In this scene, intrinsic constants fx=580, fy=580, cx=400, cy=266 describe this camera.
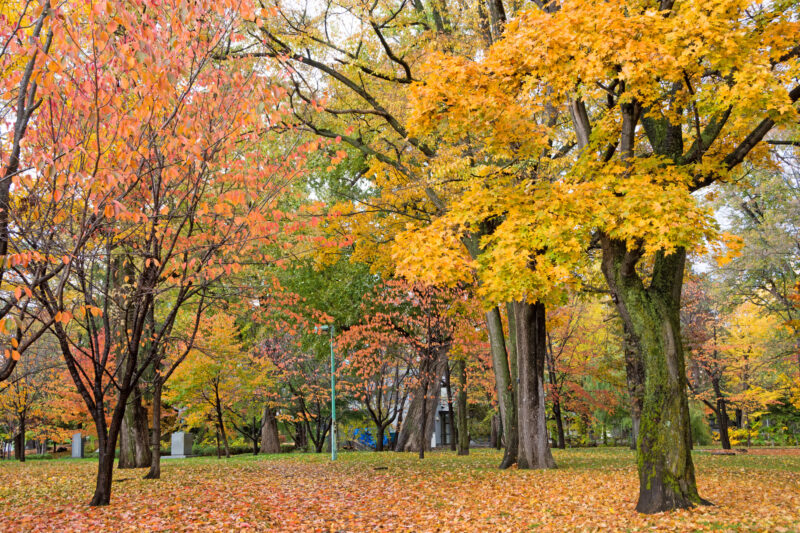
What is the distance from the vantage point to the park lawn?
7.38m

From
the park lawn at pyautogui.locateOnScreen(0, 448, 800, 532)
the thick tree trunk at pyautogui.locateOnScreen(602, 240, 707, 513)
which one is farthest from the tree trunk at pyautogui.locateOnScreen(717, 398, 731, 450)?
the thick tree trunk at pyautogui.locateOnScreen(602, 240, 707, 513)

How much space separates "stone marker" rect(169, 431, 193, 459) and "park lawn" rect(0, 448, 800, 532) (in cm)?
1623

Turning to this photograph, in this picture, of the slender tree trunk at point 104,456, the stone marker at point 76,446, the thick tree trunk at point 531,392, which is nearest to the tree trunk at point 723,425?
the thick tree trunk at point 531,392

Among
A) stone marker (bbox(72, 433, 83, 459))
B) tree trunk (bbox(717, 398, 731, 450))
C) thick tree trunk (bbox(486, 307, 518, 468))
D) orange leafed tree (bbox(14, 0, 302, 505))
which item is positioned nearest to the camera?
orange leafed tree (bbox(14, 0, 302, 505))

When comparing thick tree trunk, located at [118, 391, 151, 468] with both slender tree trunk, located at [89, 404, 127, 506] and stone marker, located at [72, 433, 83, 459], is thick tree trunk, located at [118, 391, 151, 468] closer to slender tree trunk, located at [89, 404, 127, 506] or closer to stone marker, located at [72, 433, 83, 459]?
slender tree trunk, located at [89, 404, 127, 506]

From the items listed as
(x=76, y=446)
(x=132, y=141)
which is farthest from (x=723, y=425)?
(x=76, y=446)

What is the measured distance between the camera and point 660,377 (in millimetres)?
7898

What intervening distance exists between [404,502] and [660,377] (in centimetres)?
456

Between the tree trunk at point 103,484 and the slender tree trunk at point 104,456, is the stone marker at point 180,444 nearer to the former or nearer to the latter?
the slender tree trunk at point 104,456

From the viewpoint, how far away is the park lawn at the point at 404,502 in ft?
24.2

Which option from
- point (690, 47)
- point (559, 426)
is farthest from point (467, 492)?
point (559, 426)

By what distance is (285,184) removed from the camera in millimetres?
8539

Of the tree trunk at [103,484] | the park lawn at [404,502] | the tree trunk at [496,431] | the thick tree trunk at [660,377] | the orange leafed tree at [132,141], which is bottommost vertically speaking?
the tree trunk at [496,431]

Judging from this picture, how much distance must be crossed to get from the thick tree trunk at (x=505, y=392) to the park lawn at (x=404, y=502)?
0.81 meters
